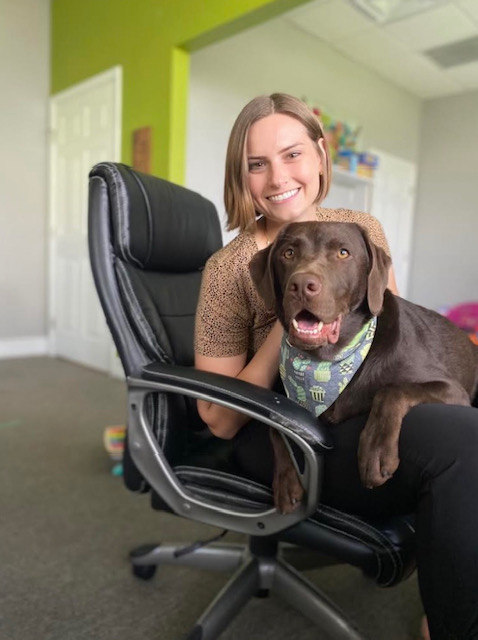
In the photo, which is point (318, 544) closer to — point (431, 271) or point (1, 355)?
point (1, 355)

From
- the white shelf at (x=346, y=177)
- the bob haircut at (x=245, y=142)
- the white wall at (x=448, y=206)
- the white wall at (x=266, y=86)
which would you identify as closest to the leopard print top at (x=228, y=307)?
the bob haircut at (x=245, y=142)

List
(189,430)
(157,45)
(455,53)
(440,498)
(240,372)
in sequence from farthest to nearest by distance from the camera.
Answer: (455,53) → (157,45) → (189,430) → (240,372) → (440,498)

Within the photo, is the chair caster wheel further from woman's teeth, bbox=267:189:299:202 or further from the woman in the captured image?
woman's teeth, bbox=267:189:299:202

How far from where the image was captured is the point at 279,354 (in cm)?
109

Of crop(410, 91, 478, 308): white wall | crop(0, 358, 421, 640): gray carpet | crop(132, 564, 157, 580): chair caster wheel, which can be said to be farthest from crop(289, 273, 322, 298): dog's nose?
crop(410, 91, 478, 308): white wall

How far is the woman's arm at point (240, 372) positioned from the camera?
1101 mm

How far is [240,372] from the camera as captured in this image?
1153 millimetres

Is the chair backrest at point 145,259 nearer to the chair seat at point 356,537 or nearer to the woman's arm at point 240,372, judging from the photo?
the woman's arm at point 240,372

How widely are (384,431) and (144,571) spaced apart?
1.00 meters

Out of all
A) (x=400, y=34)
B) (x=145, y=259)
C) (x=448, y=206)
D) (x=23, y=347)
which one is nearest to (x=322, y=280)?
(x=145, y=259)

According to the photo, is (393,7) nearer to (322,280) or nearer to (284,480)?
(322,280)

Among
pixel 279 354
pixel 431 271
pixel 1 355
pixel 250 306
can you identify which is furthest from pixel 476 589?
pixel 431 271

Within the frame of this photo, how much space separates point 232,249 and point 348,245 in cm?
29

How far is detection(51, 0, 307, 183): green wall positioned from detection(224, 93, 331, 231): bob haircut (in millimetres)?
2120
